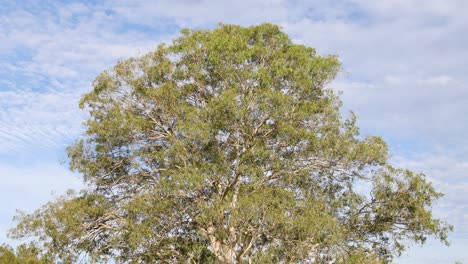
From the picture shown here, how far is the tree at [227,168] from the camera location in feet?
63.8

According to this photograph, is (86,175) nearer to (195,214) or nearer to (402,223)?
(195,214)

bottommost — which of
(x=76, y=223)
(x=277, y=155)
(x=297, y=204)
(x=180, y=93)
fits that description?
(x=76, y=223)

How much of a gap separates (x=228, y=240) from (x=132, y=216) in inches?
134

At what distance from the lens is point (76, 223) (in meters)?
20.4

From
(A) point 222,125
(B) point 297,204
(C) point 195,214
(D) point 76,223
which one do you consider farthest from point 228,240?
(D) point 76,223

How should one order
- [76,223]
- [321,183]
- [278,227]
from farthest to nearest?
[321,183], [76,223], [278,227]

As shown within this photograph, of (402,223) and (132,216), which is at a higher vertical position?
(402,223)

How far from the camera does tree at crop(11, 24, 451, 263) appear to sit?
19.5 m

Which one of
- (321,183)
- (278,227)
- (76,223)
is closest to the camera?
(278,227)

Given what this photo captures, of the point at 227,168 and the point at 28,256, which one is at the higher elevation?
the point at 227,168

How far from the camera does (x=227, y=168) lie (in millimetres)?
19875

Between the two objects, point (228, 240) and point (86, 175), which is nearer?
point (228, 240)

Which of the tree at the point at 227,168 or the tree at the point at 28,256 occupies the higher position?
the tree at the point at 227,168

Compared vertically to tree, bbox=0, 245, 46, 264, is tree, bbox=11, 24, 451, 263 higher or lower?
higher
